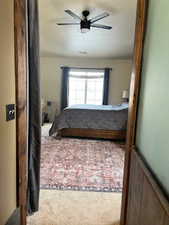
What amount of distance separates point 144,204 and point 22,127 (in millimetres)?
974

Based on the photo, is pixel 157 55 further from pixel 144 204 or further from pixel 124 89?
pixel 124 89

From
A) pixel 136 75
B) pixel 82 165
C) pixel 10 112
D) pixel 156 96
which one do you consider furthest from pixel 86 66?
pixel 156 96

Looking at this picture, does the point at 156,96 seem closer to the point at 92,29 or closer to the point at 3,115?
the point at 3,115

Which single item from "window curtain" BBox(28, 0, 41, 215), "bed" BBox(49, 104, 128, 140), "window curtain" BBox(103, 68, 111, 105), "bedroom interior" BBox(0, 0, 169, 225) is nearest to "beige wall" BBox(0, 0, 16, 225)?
"bedroom interior" BBox(0, 0, 169, 225)

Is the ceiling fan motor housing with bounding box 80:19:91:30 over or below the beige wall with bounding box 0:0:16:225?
over

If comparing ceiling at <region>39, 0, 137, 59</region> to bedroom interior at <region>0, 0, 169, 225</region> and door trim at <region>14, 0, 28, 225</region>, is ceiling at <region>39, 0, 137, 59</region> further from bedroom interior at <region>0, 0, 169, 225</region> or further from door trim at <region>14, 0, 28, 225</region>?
door trim at <region>14, 0, 28, 225</region>

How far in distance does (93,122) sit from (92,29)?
1990mm

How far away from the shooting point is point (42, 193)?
2.00 meters

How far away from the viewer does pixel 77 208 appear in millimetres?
1784

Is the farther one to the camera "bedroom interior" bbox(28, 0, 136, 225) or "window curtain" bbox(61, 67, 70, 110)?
"window curtain" bbox(61, 67, 70, 110)

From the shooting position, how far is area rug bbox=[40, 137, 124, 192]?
2196 mm

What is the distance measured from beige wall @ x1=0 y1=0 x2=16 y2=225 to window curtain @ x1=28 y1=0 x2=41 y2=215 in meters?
0.25

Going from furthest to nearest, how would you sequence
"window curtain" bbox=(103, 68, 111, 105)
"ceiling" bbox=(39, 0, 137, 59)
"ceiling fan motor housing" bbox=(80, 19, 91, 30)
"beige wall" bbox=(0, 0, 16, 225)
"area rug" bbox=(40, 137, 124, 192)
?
"window curtain" bbox=(103, 68, 111, 105)
"ceiling fan motor housing" bbox=(80, 19, 91, 30)
"ceiling" bbox=(39, 0, 137, 59)
"area rug" bbox=(40, 137, 124, 192)
"beige wall" bbox=(0, 0, 16, 225)

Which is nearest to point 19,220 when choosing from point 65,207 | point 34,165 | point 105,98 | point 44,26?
point 34,165
